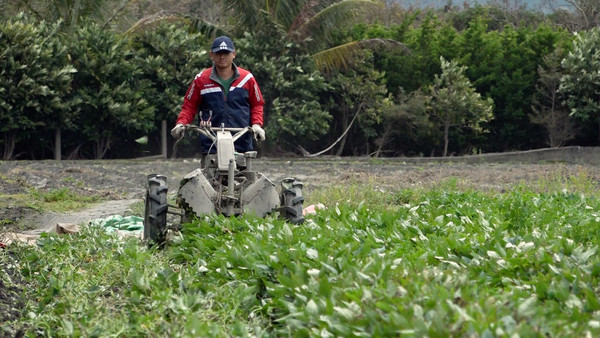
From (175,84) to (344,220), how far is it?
80.5 feet

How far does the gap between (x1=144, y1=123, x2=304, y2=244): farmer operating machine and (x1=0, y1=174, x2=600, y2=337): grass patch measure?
0.31 m

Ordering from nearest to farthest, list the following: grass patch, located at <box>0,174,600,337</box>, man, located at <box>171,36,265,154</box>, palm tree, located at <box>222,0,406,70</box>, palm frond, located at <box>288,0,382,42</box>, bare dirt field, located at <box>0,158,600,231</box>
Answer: grass patch, located at <box>0,174,600,337</box> → man, located at <box>171,36,265,154</box> → bare dirt field, located at <box>0,158,600,231</box> → palm frond, located at <box>288,0,382,42</box> → palm tree, located at <box>222,0,406,70</box>

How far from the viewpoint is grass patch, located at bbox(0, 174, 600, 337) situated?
469cm

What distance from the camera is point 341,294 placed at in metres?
5.25

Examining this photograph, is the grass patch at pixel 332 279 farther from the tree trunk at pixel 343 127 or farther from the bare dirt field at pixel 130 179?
the tree trunk at pixel 343 127

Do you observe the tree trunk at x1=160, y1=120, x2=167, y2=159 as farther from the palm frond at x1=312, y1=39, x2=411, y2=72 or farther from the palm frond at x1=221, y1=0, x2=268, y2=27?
the palm frond at x1=312, y1=39, x2=411, y2=72

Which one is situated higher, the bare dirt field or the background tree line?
the background tree line

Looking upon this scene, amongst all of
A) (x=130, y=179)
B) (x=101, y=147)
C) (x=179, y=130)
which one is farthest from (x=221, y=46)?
(x=101, y=147)

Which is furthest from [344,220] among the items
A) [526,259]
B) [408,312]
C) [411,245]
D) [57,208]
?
[57,208]

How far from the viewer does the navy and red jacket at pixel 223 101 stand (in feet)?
32.0

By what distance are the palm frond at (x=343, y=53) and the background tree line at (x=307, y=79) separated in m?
0.07

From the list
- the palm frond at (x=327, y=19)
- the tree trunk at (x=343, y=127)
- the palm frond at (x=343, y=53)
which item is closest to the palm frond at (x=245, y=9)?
the palm frond at (x=327, y=19)

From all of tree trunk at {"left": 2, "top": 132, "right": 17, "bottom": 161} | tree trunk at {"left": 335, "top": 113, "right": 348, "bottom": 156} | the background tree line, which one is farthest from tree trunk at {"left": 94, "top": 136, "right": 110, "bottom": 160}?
tree trunk at {"left": 335, "top": 113, "right": 348, "bottom": 156}

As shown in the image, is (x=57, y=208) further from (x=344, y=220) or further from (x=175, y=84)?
(x=175, y=84)
